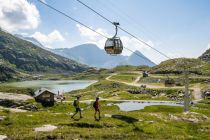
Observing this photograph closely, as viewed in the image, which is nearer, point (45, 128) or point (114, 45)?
point (45, 128)

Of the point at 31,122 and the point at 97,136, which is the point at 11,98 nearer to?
the point at 31,122

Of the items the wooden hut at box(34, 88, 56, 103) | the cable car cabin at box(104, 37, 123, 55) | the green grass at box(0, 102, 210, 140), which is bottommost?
the green grass at box(0, 102, 210, 140)

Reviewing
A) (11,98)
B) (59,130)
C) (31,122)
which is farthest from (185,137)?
(11,98)

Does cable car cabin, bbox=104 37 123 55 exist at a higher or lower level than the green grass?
higher

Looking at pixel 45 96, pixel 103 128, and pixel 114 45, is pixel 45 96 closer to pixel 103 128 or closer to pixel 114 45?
pixel 114 45

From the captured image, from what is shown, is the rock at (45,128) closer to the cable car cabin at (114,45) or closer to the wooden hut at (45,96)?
the cable car cabin at (114,45)

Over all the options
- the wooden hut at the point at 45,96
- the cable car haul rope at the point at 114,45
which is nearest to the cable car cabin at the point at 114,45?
the cable car haul rope at the point at 114,45

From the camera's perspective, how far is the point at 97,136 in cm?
2906

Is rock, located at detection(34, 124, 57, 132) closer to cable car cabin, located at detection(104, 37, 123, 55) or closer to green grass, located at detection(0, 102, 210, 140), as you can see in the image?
green grass, located at detection(0, 102, 210, 140)

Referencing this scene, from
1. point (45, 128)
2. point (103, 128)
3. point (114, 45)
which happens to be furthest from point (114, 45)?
point (45, 128)

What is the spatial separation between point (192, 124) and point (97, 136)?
1626cm

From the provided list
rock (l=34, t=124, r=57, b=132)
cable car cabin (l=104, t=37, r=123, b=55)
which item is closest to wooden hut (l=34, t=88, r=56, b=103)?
cable car cabin (l=104, t=37, r=123, b=55)

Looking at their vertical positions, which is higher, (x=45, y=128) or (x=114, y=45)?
(x=114, y=45)

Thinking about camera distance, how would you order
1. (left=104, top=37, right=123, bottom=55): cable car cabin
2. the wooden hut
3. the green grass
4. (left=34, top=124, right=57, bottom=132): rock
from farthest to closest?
the wooden hut
(left=104, top=37, right=123, bottom=55): cable car cabin
(left=34, top=124, right=57, bottom=132): rock
the green grass
